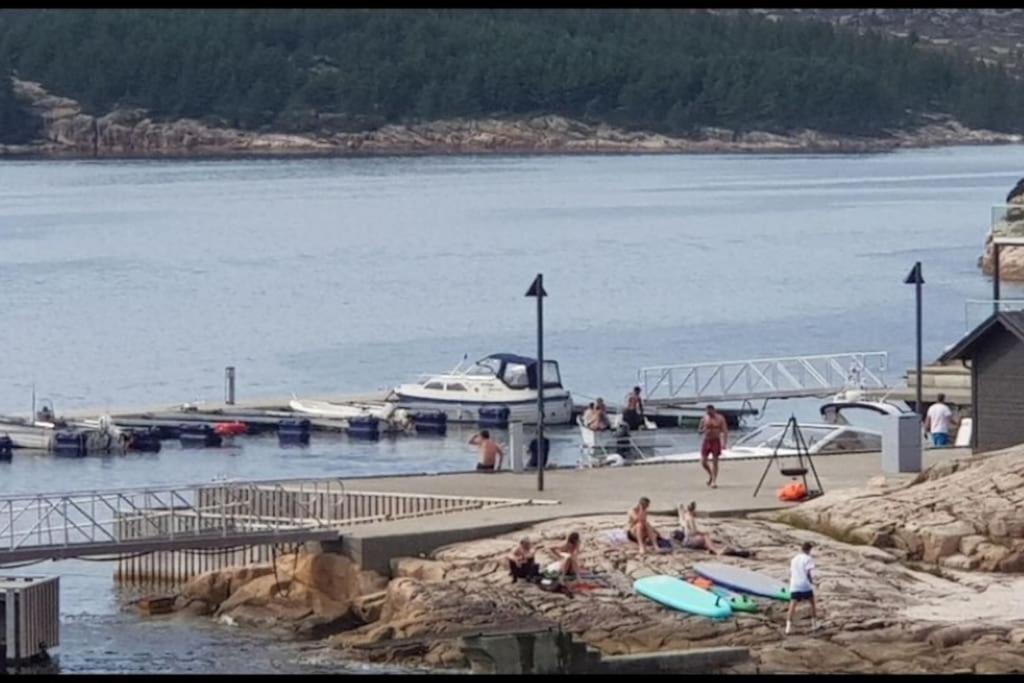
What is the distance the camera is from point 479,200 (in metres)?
179

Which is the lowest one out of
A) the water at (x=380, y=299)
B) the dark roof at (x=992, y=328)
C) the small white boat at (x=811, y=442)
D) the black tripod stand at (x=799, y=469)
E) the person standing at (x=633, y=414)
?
the water at (x=380, y=299)

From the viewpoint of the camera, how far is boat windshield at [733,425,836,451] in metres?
39.0

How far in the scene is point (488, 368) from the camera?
58.7 m

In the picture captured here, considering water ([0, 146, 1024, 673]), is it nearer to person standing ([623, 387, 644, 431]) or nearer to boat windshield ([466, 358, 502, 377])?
person standing ([623, 387, 644, 431])

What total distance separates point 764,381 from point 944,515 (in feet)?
99.1

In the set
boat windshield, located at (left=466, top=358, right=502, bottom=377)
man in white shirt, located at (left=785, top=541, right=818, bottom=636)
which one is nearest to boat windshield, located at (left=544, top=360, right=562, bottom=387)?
boat windshield, located at (left=466, top=358, right=502, bottom=377)

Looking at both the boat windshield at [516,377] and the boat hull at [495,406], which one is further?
the boat windshield at [516,377]

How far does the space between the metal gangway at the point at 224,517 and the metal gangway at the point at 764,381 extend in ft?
79.0

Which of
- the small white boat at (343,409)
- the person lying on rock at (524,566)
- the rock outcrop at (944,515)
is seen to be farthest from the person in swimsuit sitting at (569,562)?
the small white boat at (343,409)

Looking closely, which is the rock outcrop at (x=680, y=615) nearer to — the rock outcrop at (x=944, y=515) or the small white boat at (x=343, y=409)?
the rock outcrop at (x=944, y=515)

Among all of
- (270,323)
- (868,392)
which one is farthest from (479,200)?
(868,392)

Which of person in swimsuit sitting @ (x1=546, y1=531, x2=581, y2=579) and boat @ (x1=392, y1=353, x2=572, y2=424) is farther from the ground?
person in swimsuit sitting @ (x1=546, y1=531, x2=581, y2=579)

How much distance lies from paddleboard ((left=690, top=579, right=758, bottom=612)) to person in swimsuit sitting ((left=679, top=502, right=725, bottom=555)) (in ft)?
3.16

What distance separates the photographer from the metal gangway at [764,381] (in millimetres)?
56188
